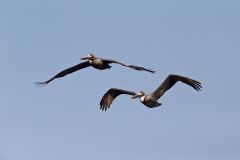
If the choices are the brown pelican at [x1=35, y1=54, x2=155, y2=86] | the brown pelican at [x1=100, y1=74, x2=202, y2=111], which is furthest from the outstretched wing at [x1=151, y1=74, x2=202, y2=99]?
the brown pelican at [x1=35, y1=54, x2=155, y2=86]

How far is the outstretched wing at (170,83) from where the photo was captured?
1989 inches

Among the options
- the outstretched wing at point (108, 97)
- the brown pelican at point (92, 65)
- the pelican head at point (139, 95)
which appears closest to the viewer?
the brown pelican at point (92, 65)

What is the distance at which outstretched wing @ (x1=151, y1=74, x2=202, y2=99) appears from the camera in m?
50.5

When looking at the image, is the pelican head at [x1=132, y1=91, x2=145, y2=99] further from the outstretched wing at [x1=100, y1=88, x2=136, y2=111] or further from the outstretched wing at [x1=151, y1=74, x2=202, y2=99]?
the outstretched wing at [x1=100, y1=88, x2=136, y2=111]

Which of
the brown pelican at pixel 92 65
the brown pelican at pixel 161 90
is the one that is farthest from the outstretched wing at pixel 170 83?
the brown pelican at pixel 92 65

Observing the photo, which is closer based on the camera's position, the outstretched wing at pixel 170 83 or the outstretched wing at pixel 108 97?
the outstretched wing at pixel 170 83

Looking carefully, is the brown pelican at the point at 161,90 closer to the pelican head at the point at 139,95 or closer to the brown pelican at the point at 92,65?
the pelican head at the point at 139,95

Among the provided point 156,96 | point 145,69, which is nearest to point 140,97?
point 156,96

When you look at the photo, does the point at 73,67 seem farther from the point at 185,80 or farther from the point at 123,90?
the point at 185,80

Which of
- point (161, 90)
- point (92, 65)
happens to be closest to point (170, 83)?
point (161, 90)

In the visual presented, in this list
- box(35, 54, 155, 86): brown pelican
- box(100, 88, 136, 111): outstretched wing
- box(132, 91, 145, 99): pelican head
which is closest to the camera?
box(35, 54, 155, 86): brown pelican

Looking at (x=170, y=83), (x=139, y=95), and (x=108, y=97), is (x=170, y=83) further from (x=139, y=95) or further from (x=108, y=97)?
(x=108, y=97)

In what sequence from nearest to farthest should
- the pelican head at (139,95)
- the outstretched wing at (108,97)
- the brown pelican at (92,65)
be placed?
the brown pelican at (92,65)
the pelican head at (139,95)
the outstretched wing at (108,97)

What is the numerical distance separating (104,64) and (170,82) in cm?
320
